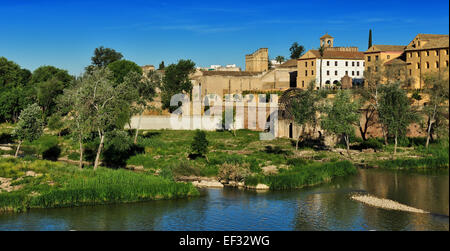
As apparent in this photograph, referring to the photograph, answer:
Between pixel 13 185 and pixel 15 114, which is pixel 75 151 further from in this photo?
pixel 15 114

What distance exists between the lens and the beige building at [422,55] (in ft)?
173

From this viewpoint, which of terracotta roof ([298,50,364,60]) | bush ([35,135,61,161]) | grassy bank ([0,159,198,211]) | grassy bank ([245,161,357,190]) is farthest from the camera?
terracotta roof ([298,50,364,60])

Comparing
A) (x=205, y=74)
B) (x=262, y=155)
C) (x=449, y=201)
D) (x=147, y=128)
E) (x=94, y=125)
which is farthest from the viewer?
(x=205, y=74)

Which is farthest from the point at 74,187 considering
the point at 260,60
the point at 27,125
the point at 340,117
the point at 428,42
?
the point at 260,60

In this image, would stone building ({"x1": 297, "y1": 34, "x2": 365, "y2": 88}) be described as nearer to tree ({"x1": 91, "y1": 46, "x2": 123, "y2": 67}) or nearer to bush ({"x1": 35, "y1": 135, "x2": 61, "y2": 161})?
bush ({"x1": 35, "y1": 135, "x2": 61, "y2": 161})

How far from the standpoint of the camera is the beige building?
5272 cm

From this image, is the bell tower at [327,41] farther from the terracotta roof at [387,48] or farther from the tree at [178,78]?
the tree at [178,78]

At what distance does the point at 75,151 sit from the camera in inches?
1644

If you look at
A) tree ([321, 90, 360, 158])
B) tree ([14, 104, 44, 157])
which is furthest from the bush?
tree ([321, 90, 360, 158])

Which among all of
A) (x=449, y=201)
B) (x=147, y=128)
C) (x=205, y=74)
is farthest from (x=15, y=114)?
(x=449, y=201)

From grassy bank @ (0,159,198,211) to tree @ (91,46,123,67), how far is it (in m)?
79.2

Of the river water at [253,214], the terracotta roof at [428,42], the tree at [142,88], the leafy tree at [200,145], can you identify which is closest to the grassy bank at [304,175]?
the river water at [253,214]
